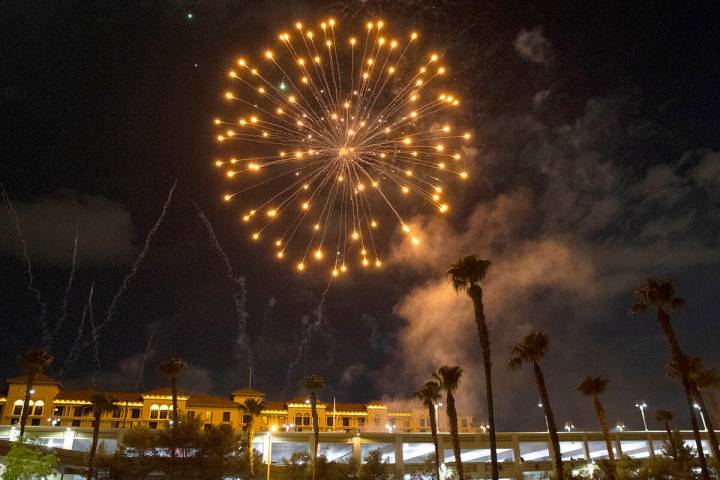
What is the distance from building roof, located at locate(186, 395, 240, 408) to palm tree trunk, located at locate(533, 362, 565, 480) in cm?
6510

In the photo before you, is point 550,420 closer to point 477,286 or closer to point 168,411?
point 477,286

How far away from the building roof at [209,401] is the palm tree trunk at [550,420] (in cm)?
6510

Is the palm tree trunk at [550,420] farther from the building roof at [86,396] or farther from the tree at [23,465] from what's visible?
the building roof at [86,396]

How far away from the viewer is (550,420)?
41.9 m

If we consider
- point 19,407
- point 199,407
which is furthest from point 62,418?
point 199,407

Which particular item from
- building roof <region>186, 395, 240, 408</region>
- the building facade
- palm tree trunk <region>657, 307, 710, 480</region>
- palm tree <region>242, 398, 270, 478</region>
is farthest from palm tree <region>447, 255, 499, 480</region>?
building roof <region>186, 395, 240, 408</region>

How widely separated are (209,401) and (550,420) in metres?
68.8

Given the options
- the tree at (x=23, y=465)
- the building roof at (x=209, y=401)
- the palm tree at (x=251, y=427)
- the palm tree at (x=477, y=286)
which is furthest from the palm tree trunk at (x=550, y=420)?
the building roof at (x=209, y=401)

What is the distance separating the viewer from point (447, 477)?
5575 centimetres

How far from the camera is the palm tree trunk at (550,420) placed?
40.1 meters

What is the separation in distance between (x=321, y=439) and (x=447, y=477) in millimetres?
15674

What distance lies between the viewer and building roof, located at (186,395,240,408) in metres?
94.9

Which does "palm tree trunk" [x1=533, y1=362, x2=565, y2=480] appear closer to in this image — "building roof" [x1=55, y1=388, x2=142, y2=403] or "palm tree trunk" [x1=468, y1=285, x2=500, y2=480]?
"palm tree trunk" [x1=468, y1=285, x2=500, y2=480]

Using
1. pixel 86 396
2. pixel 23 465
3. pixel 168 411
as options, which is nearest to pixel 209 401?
pixel 168 411
